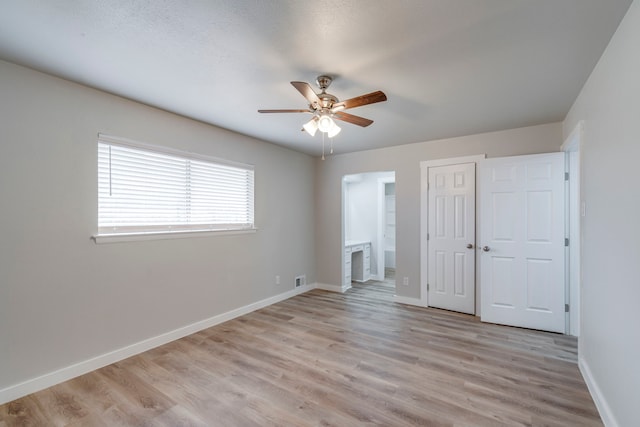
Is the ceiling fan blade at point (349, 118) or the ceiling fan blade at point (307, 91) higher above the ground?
the ceiling fan blade at point (307, 91)

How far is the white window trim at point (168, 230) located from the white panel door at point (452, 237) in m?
2.65

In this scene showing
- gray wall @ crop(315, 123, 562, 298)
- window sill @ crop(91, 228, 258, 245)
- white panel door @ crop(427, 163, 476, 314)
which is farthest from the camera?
white panel door @ crop(427, 163, 476, 314)

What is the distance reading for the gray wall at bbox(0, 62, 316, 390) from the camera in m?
2.16

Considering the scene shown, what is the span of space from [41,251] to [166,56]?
1810mm

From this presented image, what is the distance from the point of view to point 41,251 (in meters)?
2.28

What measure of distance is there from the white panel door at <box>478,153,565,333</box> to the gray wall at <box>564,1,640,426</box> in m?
1.04

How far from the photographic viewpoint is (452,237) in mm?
4094

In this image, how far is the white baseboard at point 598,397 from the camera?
5.89 feet

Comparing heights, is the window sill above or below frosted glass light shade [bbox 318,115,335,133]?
below

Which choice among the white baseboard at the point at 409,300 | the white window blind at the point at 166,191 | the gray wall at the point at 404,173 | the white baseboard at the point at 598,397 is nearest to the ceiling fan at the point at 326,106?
the white window blind at the point at 166,191

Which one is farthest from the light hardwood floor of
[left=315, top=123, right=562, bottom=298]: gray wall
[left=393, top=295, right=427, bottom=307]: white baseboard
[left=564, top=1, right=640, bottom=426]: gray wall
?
[left=315, top=123, right=562, bottom=298]: gray wall

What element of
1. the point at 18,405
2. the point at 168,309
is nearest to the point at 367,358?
the point at 168,309

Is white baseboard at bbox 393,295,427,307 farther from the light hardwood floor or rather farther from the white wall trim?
the white wall trim

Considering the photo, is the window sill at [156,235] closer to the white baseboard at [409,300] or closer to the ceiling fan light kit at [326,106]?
the ceiling fan light kit at [326,106]
